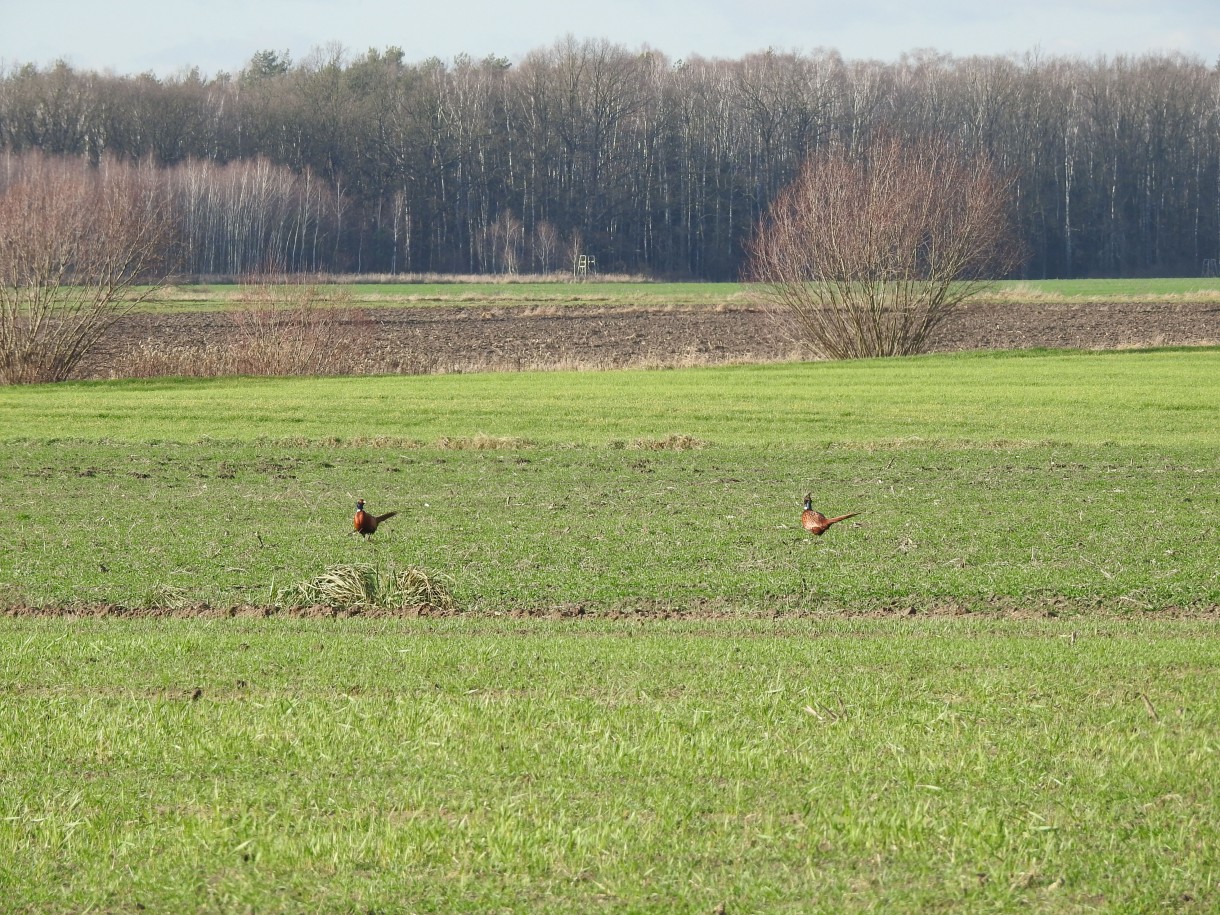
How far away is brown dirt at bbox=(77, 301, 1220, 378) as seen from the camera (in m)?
50.0

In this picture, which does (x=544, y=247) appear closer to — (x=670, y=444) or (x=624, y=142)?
(x=624, y=142)

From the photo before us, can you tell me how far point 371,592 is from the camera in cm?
1274

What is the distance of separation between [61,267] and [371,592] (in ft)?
112

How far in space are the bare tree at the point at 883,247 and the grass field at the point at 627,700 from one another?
25.7 meters

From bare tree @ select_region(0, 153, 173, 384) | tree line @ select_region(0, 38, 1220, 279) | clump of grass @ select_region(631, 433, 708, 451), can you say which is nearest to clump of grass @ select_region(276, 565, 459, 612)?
clump of grass @ select_region(631, 433, 708, 451)

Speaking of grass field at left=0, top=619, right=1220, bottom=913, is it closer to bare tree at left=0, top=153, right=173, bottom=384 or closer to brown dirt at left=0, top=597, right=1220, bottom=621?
brown dirt at left=0, top=597, right=1220, bottom=621

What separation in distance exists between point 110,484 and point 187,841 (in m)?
17.6

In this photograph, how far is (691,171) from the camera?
414ft

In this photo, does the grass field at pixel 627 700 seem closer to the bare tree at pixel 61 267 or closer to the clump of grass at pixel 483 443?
the clump of grass at pixel 483 443

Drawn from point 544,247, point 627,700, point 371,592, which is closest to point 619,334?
point 371,592

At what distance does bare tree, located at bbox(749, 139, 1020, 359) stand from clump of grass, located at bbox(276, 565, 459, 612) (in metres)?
36.3

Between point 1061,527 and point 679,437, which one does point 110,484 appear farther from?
point 1061,527

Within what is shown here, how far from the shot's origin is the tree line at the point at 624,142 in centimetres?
12031

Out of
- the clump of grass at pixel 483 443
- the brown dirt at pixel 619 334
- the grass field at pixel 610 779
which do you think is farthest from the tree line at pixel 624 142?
the grass field at pixel 610 779
